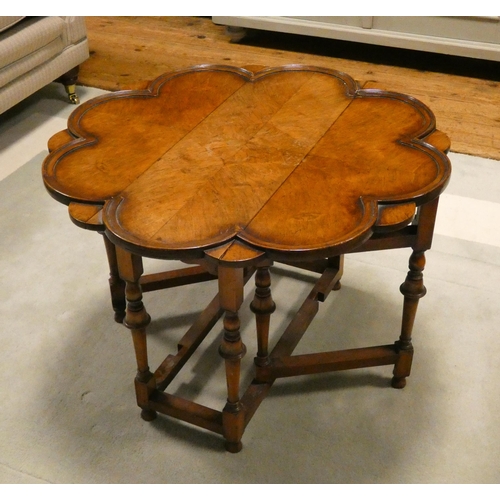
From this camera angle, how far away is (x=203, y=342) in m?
1.71

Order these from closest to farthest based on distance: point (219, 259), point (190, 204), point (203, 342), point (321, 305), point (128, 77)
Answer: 1. point (219, 259)
2. point (190, 204)
3. point (203, 342)
4. point (321, 305)
5. point (128, 77)

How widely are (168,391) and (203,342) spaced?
18 centimetres

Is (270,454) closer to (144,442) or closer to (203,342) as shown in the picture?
(144,442)

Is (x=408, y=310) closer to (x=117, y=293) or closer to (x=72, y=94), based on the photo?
(x=117, y=293)

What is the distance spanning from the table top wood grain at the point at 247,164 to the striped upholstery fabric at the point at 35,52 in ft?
3.55

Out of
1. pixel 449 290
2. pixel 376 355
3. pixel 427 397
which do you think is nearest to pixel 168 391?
pixel 376 355

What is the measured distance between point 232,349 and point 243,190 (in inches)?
11.6

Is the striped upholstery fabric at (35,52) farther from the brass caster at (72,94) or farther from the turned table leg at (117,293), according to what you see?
the turned table leg at (117,293)

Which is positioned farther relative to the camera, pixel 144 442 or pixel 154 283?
pixel 154 283

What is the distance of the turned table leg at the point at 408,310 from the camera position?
144 centimetres

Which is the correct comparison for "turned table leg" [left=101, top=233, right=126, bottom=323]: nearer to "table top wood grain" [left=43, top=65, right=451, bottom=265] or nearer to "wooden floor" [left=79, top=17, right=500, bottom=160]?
"table top wood grain" [left=43, top=65, right=451, bottom=265]

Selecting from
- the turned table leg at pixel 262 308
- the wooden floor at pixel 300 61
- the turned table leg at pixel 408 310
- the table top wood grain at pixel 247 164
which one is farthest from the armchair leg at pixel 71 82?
the turned table leg at pixel 408 310

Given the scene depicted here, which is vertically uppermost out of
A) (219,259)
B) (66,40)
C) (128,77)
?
(219,259)

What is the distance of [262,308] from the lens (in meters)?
1.44
